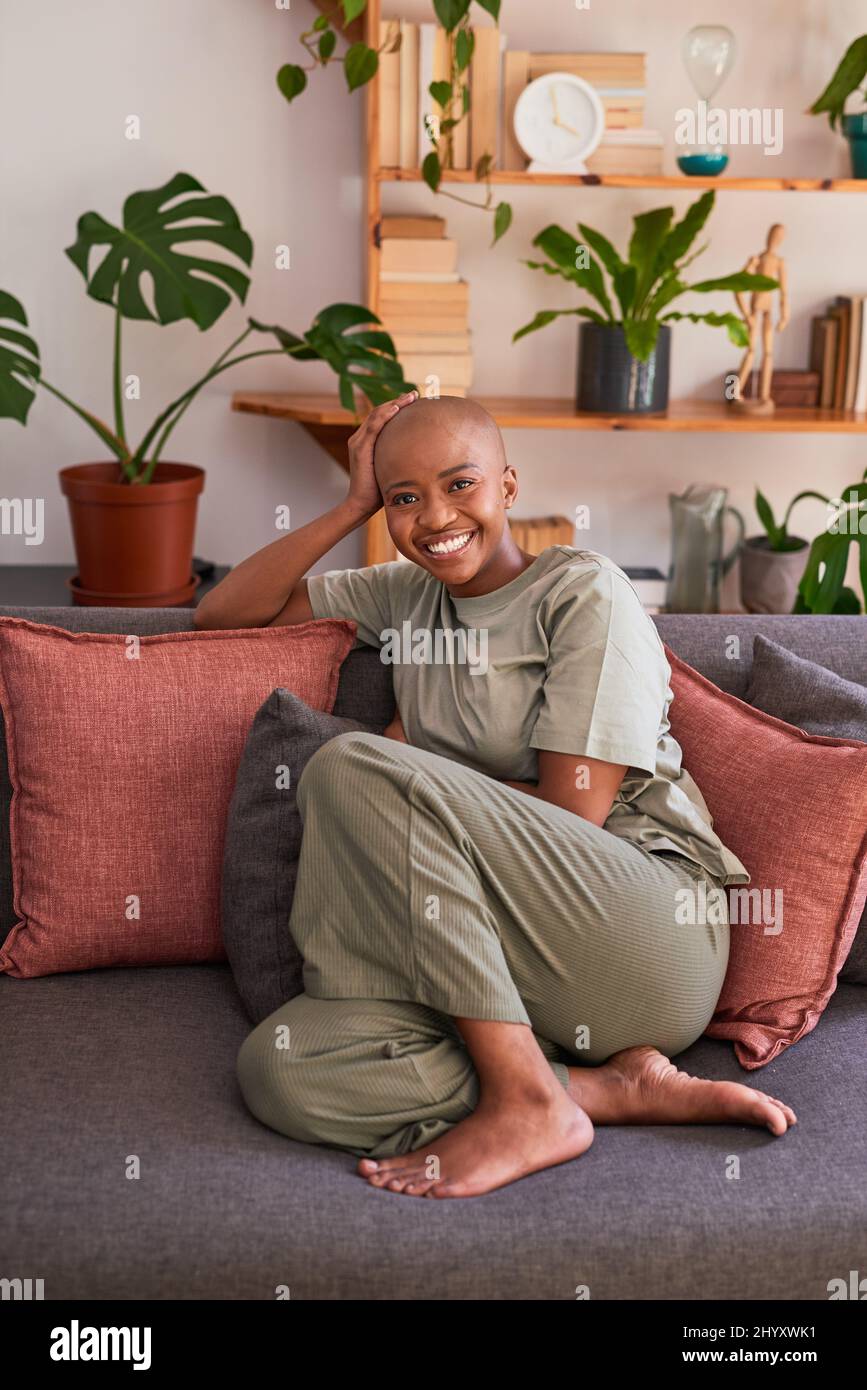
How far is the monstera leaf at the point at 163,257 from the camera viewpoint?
2.51 m

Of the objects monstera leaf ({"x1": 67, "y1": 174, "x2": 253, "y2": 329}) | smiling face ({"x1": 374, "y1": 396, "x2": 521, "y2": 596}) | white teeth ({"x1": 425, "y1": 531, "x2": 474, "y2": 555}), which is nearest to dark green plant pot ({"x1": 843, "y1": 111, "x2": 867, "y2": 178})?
monstera leaf ({"x1": 67, "y1": 174, "x2": 253, "y2": 329})

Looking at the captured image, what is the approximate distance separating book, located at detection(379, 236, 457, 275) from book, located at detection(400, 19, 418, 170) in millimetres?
168

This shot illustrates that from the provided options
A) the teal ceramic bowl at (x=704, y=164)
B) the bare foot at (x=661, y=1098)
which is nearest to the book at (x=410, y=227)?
the teal ceramic bowl at (x=704, y=164)

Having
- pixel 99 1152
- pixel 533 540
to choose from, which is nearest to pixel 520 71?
pixel 533 540

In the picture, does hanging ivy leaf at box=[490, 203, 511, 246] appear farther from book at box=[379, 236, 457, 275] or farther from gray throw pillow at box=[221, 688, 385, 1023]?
gray throw pillow at box=[221, 688, 385, 1023]

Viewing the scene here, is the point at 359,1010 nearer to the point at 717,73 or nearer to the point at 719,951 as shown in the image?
the point at 719,951

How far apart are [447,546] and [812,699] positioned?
495 mm

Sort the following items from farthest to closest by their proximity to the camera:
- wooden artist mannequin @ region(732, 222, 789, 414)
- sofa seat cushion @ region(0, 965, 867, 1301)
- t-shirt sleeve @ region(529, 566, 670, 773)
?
1. wooden artist mannequin @ region(732, 222, 789, 414)
2. t-shirt sleeve @ region(529, 566, 670, 773)
3. sofa seat cushion @ region(0, 965, 867, 1301)

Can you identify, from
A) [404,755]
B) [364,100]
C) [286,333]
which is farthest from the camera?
[364,100]

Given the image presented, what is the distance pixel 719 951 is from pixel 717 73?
214 centimetres

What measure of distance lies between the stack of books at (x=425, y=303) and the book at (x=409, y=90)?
5.7 inches

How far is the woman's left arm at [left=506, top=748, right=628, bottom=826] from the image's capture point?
1494 millimetres

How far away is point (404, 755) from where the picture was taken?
1.42 metres

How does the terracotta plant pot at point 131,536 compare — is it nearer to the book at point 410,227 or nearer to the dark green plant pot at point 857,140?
the book at point 410,227
